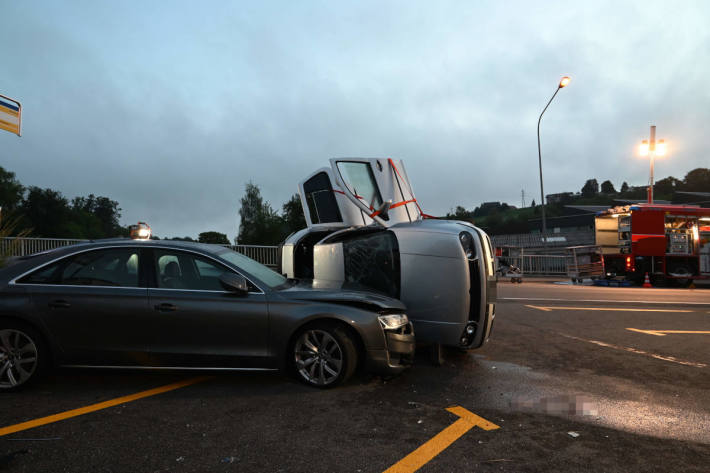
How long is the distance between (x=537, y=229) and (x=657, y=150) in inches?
1464

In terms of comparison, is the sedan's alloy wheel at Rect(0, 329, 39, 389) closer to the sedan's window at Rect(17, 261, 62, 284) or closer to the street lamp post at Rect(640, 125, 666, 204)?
the sedan's window at Rect(17, 261, 62, 284)

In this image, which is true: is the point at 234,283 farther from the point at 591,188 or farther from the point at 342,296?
the point at 591,188

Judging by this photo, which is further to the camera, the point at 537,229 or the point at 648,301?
the point at 537,229

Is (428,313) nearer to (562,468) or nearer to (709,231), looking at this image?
(562,468)

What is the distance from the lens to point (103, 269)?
13.4 ft

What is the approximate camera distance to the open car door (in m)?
6.62

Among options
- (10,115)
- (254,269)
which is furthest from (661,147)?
(10,115)

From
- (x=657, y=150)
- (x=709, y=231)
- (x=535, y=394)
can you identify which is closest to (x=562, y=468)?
(x=535, y=394)

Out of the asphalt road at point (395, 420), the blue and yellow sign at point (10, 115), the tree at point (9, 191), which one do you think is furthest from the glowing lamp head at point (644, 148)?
the tree at point (9, 191)

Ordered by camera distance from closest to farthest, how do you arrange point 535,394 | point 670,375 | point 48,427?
point 48,427 < point 535,394 < point 670,375

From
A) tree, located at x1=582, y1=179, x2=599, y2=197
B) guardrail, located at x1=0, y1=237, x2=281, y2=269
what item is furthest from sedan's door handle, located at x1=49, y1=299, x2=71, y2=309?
tree, located at x1=582, y1=179, x2=599, y2=197

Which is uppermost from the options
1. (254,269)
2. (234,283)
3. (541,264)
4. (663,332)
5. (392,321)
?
(254,269)

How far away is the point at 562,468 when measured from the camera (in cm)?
253

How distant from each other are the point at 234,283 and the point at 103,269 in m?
1.26
